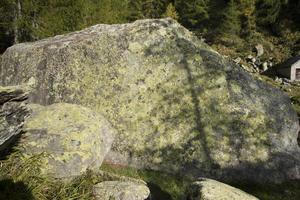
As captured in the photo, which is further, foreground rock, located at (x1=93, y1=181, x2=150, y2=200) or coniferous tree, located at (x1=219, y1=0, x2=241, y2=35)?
coniferous tree, located at (x1=219, y1=0, x2=241, y2=35)

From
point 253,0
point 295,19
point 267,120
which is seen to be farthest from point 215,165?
point 295,19

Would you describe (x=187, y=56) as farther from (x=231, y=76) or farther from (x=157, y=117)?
(x=157, y=117)

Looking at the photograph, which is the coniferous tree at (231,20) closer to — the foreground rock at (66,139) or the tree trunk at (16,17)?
the tree trunk at (16,17)

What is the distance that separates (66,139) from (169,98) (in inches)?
158

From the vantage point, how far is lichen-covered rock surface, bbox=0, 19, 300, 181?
39.3 feet

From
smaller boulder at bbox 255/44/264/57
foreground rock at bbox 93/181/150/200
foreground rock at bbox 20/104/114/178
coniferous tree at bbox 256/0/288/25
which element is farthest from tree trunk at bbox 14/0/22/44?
coniferous tree at bbox 256/0/288/25

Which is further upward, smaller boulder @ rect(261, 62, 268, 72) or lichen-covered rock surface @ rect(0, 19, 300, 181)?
lichen-covered rock surface @ rect(0, 19, 300, 181)

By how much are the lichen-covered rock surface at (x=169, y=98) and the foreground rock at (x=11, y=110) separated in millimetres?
5136

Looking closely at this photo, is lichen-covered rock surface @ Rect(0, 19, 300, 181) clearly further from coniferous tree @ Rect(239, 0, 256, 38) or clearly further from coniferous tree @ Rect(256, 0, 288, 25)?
coniferous tree @ Rect(256, 0, 288, 25)

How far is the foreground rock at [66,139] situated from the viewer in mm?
9969

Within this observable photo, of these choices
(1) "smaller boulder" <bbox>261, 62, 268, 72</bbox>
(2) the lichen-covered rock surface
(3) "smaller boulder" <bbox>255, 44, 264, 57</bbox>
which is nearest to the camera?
(2) the lichen-covered rock surface

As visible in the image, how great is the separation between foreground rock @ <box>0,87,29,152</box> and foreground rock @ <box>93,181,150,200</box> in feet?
8.25

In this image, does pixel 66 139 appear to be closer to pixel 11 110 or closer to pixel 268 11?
pixel 11 110

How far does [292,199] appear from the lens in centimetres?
1077
